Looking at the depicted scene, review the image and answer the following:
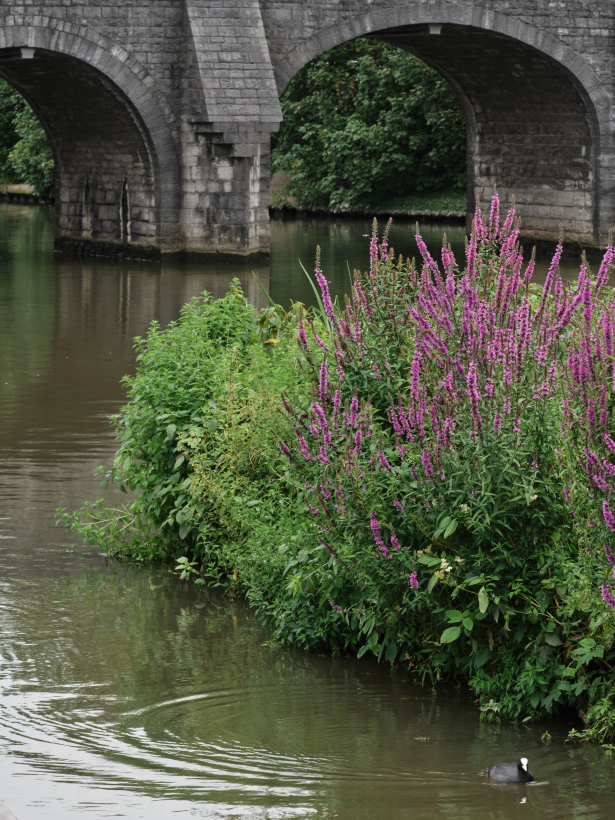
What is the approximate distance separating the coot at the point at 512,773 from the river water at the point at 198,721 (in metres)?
0.03

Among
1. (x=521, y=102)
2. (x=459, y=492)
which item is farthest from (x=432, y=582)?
(x=521, y=102)

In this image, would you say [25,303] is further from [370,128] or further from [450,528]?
[370,128]

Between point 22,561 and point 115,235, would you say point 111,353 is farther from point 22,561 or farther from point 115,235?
point 115,235

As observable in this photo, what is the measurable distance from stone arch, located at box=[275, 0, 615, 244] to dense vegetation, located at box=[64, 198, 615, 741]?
1736 cm

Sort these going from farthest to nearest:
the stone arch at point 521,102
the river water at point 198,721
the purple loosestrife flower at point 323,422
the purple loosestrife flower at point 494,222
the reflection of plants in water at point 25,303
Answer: the stone arch at point 521,102
the reflection of plants in water at point 25,303
the purple loosestrife flower at point 494,222
the purple loosestrife flower at point 323,422
the river water at point 198,721

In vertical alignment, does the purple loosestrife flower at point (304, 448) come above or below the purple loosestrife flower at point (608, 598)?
above

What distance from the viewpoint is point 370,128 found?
38.8 meters

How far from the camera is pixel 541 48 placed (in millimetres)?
23344

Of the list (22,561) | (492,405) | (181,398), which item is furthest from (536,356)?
(22,561)

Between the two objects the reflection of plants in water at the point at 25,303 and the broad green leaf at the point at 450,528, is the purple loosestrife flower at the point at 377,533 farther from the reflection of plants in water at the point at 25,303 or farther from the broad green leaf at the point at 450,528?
the reflection of plants in water at the point at 25,303

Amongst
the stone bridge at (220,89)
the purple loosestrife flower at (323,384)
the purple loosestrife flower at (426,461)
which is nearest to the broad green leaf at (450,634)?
the purple loosestrife flower at (426,461)

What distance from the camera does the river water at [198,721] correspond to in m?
4.14

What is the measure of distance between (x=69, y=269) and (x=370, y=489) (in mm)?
17818

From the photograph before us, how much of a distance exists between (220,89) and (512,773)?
59.8 feet
